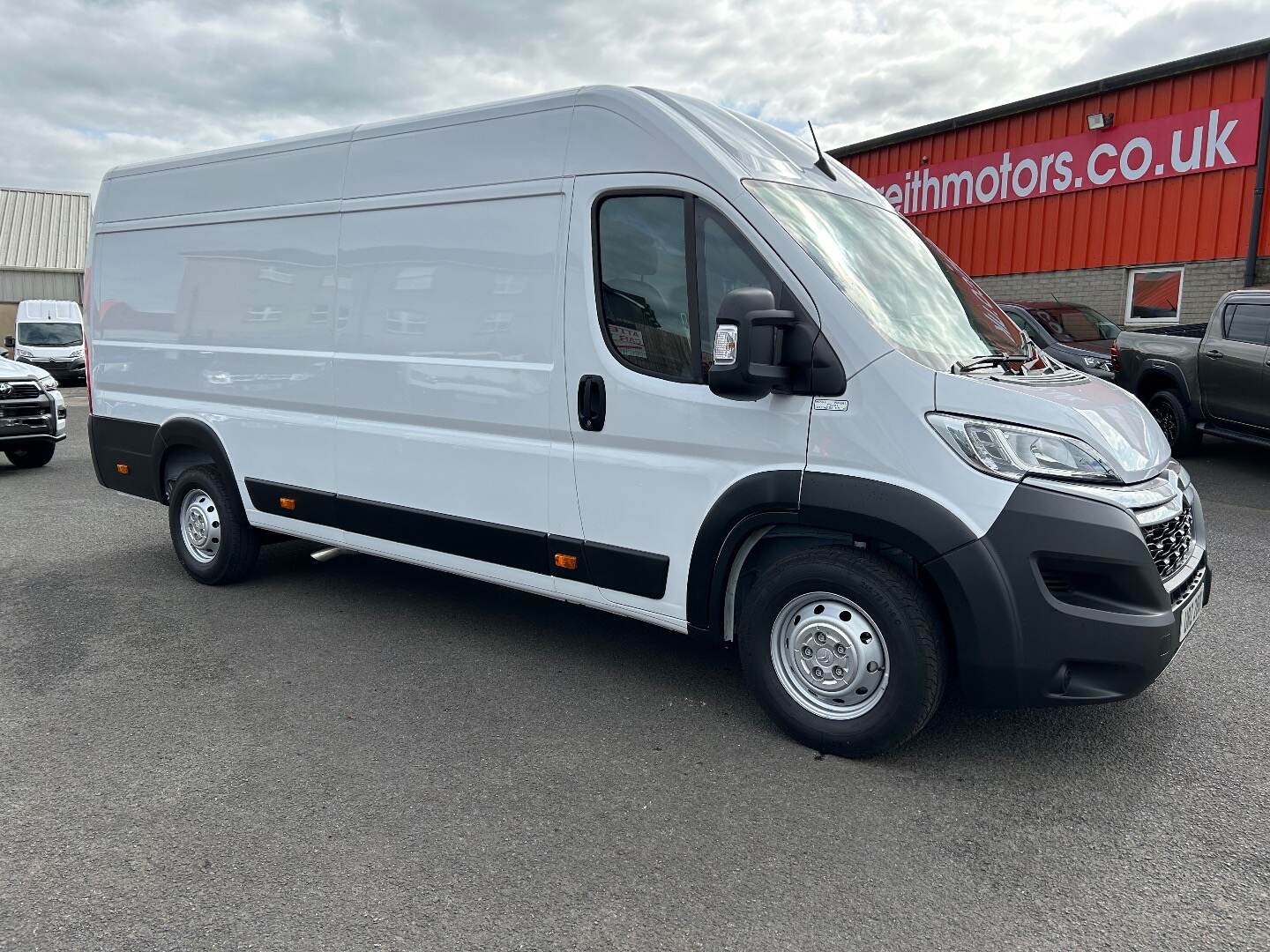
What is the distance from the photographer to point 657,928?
261 cm

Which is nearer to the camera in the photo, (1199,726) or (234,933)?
(234,933)

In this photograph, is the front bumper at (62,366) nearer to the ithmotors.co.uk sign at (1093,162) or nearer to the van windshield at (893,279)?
the ithmotors.co.uk sign at (1093,162)

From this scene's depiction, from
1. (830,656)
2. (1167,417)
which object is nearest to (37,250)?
(1167,417)

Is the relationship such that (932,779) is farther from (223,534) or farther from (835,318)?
(223,534)

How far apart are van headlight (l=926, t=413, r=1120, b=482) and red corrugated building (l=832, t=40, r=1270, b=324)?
1217 centimetres

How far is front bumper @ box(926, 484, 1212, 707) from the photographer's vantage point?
3.08 meters

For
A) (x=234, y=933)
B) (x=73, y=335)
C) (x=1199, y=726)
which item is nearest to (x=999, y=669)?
(x=1199, y=726)

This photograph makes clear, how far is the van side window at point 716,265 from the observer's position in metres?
3.56

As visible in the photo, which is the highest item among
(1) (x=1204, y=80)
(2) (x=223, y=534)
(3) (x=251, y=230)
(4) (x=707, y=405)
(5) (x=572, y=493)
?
(1) (x=1204, y=80)

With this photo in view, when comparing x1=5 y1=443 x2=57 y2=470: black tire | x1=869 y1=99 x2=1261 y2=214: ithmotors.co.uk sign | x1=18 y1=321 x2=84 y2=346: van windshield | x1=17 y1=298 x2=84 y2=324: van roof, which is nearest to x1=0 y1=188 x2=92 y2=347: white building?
x1=17 y1=298 x2=84 y2=324: van roof

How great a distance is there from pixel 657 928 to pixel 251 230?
14.0 ft

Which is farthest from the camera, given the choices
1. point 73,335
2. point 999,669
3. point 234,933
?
point 73,335

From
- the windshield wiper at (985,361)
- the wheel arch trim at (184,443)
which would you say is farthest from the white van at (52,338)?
the windshield wiper at (985,361)

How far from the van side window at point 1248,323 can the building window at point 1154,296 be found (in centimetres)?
527
